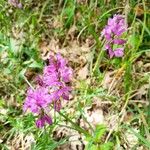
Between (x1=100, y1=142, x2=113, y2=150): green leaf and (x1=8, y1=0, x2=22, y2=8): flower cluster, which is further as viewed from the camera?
(x1=8, y1=0, x2=22, y2=8): flower cluster

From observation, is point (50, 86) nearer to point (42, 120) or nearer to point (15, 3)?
point (42, 120)

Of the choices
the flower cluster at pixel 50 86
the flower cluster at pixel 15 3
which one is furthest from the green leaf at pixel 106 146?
the flower cluster at pixel 15 3

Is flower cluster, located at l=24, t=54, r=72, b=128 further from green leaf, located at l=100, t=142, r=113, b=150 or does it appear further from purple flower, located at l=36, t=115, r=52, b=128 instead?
green leaf, located at l=100, t=142, r=113, b=150

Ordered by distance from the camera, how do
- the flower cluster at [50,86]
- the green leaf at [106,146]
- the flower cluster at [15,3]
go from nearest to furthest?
the flower cluster at [50,86]
the green leaf at [106,146]
the flower cluster at [15,3]

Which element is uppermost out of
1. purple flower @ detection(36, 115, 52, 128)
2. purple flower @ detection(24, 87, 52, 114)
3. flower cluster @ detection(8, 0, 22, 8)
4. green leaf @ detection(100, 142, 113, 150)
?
flower cluster @ detection(8, 0, 22, 8)

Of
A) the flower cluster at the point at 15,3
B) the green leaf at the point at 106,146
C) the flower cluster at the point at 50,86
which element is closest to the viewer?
the flower cluster at the point at 50,86

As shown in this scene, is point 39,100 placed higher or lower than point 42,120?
higher

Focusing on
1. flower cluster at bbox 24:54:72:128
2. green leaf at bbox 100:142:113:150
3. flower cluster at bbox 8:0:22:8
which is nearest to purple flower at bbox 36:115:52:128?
flower cluster at bbox 24:54:72:128

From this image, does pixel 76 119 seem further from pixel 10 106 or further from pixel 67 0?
pixel 67 0

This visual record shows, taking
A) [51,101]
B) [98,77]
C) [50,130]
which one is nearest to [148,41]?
[98,77]

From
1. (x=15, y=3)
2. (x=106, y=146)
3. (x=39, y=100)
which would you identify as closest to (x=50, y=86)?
(x=39, y=100)

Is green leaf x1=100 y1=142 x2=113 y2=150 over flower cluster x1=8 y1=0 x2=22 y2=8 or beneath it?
beneath

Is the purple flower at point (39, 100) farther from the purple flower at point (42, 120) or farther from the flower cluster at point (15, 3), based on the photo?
the flower cluster at point (15, 3)
